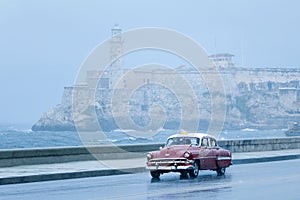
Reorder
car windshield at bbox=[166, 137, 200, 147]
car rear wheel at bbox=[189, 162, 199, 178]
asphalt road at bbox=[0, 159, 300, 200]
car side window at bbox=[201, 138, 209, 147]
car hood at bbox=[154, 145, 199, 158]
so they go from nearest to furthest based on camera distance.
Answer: asphalt road at bbox=[0, 159, 300, 200] → car hood at bbox=[154, 145, 199, 158] → car rear wheel at bbox=[189, 162, 199, 178] → car windshield at bbox=[166, 137, 200, 147] → car side window at bbox=[201, 138, 209, 147]

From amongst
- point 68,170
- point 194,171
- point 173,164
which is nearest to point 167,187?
point 173,164

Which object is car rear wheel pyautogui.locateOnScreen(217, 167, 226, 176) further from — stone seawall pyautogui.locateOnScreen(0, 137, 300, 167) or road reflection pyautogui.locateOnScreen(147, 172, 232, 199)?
stone seawall pyautogui.locateOnScreen(0, 137, 300, 167)

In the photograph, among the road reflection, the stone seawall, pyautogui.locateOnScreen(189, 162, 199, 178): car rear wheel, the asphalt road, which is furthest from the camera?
the stone seawall

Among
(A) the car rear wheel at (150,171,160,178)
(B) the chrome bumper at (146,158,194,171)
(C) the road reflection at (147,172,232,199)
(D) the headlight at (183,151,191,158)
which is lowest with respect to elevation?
(C) the road reflection at (147,172,232,199)

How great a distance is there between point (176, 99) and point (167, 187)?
41.3m

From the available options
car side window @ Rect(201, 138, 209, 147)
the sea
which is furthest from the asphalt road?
the sea

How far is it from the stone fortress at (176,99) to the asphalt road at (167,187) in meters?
18.0

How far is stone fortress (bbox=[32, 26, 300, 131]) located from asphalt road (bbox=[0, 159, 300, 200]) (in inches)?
708

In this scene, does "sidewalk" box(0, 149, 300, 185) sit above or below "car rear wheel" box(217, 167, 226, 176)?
above

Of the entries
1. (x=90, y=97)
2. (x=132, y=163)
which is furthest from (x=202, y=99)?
(x=132, y=163)

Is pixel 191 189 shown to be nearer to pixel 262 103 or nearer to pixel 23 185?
pixel 23 185

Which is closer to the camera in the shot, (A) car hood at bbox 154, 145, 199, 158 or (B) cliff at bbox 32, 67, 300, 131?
(A) car hood at bbox 154, 145, 199, 158

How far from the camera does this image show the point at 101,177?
80.1 feet

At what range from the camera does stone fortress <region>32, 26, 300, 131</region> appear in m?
49.4
